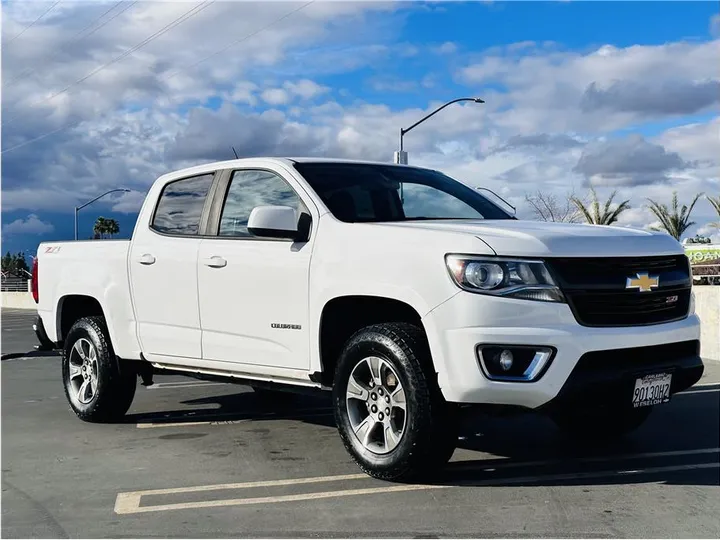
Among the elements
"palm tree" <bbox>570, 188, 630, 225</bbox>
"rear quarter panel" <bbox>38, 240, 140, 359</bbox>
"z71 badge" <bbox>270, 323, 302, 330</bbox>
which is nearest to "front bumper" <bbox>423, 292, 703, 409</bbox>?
"z71 badge" <bbox>270, 323, 302, 330</bbox>

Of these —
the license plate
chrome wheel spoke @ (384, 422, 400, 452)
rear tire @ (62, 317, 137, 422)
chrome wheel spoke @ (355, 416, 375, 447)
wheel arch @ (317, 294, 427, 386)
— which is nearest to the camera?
the license plate

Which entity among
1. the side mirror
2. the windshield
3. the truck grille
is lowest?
the truck grille

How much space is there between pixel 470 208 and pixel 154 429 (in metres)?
3.13

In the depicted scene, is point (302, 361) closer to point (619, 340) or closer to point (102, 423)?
point (619, 340)

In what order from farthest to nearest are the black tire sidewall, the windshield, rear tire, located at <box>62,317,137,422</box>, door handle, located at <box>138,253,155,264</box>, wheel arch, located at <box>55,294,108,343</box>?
wheel arch, located at <box>55,294,108,343</box>
rear tire, located at <box>62,317,137,422</box>
door handle, located at <box>138,253,155,264</box>
the windshield
the black tire sidewall

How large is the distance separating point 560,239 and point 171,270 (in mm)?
3037

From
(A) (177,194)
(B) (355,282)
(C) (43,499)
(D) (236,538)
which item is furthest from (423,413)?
(A) (177,194)

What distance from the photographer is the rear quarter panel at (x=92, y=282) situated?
7.18 metres

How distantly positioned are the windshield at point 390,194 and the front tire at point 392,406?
953 mm

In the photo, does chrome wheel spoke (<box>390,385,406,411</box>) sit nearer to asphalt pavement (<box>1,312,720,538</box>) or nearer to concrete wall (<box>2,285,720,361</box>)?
asphalt pavement (<box>1,312,720,538</box>)

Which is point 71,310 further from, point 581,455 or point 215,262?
point 581,455

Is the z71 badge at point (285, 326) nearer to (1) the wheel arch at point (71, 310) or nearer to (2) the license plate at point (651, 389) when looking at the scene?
(2) the license plate at point (651, 389)

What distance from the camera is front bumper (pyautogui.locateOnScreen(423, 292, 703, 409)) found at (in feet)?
15.6

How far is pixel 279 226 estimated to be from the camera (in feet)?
18.4
